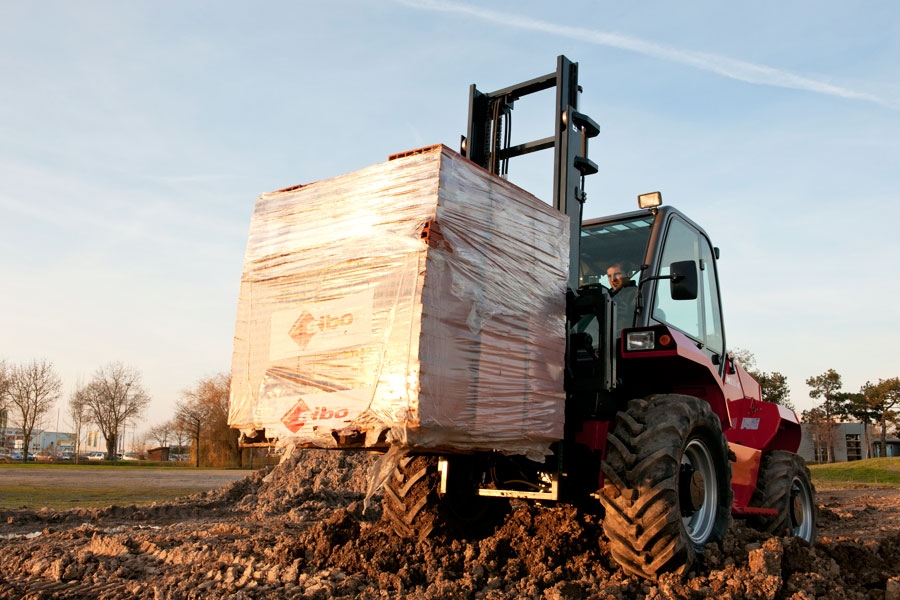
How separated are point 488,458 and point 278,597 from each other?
66.2 inches

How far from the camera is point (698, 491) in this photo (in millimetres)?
5184

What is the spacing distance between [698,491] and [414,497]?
2.14 meters

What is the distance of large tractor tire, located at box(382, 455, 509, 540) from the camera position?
5.76 metres

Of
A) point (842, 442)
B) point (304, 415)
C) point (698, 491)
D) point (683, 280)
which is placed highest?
point (683, 280)

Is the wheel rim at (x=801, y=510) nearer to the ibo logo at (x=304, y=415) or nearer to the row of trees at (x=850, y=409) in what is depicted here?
the ibo logo at (x=304, y=415)

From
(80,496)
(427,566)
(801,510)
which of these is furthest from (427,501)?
(80,496)

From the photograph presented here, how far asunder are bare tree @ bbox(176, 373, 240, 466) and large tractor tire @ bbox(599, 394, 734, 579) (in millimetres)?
42234

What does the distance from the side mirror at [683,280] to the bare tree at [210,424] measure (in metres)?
42.3

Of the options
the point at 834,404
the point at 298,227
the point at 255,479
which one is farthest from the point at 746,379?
the point at 834,404

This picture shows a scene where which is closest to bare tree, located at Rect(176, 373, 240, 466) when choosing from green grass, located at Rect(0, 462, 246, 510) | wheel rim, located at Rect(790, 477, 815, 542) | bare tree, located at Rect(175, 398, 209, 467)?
bare tree, located at Rect(175, 398, 209, 467)

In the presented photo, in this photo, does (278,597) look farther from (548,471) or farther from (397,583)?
(548,471)

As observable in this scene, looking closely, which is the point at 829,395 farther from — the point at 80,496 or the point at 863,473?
the point at 80,496

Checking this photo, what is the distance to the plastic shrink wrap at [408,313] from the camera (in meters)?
3.97

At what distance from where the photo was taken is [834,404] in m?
51.1
